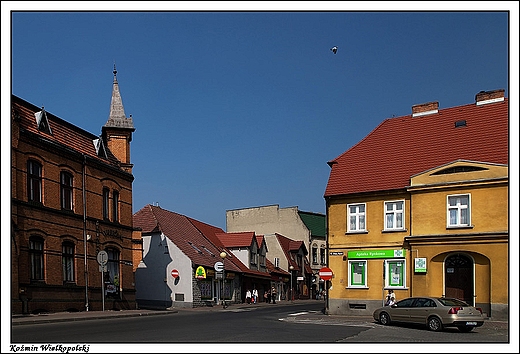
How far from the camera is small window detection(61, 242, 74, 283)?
102 ft

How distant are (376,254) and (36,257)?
54.1 feet

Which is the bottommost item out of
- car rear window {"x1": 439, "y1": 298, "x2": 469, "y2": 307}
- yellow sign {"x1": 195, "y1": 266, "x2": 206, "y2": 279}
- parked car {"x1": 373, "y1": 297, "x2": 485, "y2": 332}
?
yellow sign {"x1": 195, "y1": 266, "x2": 206, "y2": 279}

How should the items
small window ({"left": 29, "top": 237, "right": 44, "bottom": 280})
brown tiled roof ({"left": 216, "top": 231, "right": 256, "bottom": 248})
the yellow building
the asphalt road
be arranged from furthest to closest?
brown tiled roof ({"left": 216, "top": 231, "right": 256, "bottom": 248}) → small window ({"left": 29, "top": 237, "right": 44, "bottom": 280}) → the yellow building → the asphalt road

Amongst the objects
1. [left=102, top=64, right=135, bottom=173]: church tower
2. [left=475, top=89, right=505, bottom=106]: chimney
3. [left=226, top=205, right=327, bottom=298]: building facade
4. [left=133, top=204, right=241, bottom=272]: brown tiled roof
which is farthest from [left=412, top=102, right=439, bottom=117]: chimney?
[left=226, top=205, right=327, bottom=298]: building facade

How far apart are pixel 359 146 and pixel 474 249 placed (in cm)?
961

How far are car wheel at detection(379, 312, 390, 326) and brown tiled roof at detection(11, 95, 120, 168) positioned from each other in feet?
57.2

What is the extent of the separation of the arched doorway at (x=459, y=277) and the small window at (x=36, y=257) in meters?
19.1

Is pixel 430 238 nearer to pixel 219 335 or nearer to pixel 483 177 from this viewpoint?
pixel 483 177

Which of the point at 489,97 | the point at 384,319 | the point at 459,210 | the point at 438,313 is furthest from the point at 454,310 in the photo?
the point at 489,97

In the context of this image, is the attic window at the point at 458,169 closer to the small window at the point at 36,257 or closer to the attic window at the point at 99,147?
the attic window at the point at 99,147

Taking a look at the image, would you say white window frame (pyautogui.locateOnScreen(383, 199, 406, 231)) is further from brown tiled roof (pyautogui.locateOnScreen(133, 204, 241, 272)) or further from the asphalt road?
brown tiled roof (pyautogui.locateOnScreen(133, 204, 241, 272))

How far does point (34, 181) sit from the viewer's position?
2897 centimetres

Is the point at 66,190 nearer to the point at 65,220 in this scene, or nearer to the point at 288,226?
the point at 65,220

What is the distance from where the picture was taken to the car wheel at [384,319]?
2457 cm
